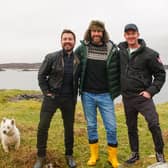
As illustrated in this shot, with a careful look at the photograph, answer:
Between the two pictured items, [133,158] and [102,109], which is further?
[133,158]

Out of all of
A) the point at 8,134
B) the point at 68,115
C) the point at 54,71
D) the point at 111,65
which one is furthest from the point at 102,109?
the point at 8,134

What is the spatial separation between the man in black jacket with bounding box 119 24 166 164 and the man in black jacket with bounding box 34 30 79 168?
1143 millimetres

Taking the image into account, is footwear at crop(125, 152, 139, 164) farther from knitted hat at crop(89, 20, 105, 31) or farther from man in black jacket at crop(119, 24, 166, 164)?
knitted hat at crop(89, 20, 105, 31)

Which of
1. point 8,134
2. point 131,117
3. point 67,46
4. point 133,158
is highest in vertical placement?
point 67,46

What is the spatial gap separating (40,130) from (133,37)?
3.01m

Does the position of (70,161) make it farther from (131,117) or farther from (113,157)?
(131,117)

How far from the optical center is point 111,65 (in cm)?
938

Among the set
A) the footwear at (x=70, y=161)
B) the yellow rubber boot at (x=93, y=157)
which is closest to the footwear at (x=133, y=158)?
the yellow rubber boot at (x=93, y=157)

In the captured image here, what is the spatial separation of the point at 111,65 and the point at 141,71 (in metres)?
0.70

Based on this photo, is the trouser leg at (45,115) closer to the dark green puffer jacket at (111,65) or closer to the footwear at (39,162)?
the footwear at (39,162)

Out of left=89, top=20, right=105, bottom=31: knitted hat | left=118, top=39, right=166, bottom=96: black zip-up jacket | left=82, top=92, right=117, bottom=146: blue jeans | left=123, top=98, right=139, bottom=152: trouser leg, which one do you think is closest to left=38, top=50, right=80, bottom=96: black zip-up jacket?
left=82, top=92, right=117, bottom=146: blue jeans

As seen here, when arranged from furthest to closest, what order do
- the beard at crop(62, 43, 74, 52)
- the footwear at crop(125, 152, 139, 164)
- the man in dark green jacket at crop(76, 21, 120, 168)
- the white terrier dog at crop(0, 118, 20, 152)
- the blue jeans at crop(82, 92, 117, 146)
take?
the white terrier dog at crop(0, 118, 20, 152)
the footwear at crop(125, 152, 139, 164)
the blue jeans at crop(82, 92, 117, 146)
the man in dark green jacket at crop(76, 21, 120, 168)
the beard at crop(62, 43, 74, 52)

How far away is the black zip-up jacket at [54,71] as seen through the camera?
9.23 metres

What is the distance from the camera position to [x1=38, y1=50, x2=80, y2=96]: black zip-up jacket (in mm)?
9227
